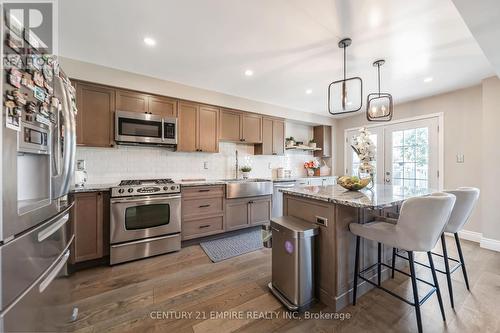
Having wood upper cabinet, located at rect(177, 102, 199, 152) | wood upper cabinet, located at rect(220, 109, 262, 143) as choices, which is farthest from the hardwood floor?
wood upper cabinet, located at rect(220, 109, 262, 143)

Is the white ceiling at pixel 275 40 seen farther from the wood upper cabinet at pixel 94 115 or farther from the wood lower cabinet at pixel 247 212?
the wood lower cabinet at pixel 247 212

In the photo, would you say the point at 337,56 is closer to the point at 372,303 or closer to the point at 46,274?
the point at 372,303

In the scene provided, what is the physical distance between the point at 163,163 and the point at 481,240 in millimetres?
5141

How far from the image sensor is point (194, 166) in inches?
145

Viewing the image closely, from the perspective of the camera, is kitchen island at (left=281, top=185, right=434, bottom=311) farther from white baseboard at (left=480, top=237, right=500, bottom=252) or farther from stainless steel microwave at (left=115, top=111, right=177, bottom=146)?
white baseboard at (left=480, top=237, right=500, bottom=252)

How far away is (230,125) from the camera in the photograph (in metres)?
3.79

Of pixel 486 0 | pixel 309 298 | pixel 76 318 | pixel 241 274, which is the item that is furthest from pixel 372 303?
pixel 76 318

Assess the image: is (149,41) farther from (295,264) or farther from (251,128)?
(295,264)

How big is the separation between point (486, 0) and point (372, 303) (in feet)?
7.76

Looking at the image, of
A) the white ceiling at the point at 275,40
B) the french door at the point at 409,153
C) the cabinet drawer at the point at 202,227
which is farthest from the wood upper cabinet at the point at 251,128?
the french door at the point at 409,153

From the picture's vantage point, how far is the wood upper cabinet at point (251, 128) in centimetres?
396

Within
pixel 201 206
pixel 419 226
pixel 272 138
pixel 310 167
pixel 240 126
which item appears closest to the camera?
pixel 419 226

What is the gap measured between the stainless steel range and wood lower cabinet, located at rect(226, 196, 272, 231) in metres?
0.87

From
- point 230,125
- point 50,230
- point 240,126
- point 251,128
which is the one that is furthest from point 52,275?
point 251,128
